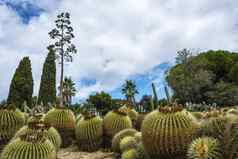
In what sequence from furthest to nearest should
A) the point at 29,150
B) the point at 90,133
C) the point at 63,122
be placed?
the point at 63,122, the point at 90,133, the point at 29,150

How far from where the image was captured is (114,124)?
28.7 ft

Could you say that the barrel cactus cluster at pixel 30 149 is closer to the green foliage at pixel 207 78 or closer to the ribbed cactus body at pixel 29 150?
the ribbed cactus body at pixel 29 150

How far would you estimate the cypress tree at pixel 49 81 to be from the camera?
110ft

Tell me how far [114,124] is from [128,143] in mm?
1823

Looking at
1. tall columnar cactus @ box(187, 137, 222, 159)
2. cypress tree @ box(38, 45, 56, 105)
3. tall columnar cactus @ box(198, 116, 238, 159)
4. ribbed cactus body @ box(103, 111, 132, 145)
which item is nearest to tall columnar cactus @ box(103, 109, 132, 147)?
ribbed cactus body @ box(103, 111, 132, 145)

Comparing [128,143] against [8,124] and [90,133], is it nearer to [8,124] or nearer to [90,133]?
[90,133]

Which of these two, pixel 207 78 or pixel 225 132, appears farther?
pixel 207 78

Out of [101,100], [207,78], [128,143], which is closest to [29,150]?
[128,143]

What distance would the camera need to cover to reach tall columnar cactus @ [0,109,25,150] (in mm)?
8008

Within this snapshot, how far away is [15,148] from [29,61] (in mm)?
28272

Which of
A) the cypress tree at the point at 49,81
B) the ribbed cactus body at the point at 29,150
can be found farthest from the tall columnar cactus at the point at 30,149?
the cypress tree at the point at 49,81

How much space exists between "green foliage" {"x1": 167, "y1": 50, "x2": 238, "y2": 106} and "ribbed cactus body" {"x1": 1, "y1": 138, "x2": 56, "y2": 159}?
37.9 metres

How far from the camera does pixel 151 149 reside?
5.57 metres

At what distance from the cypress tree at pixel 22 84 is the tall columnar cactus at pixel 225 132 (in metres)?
26.8
